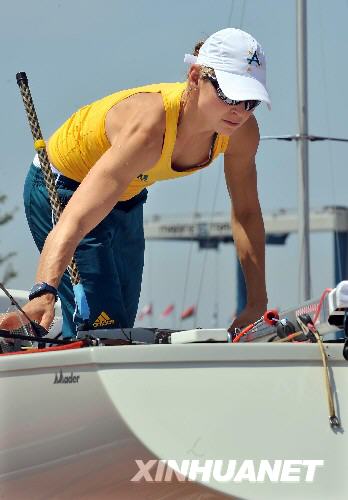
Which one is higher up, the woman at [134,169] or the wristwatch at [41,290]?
the woman at [134,169]

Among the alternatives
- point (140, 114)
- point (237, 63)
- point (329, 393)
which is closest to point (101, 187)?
point (140, 114)

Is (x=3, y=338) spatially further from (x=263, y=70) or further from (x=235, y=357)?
(x=263, y=70)

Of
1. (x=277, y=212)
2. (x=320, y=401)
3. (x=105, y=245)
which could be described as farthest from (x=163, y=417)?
(x=277, y=212)

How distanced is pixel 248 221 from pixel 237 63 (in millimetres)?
1248

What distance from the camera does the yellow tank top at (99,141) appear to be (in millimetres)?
5480

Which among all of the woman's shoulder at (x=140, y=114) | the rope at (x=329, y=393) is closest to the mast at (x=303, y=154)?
the woman's shoulder at (x=140, y=114)

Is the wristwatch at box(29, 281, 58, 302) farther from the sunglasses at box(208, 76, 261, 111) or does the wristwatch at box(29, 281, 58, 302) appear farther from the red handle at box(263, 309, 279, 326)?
the sunglasses at box(208, 76, 261, 111)

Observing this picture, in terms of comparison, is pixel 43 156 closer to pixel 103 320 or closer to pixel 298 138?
pixel 103 320

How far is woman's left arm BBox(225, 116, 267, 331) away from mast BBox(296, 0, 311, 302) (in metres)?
7.88

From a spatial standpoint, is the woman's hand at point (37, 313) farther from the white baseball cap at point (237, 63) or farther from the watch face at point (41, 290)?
the white baseball cap at point (237, 63)

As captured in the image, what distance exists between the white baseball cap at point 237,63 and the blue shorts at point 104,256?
1079 millimetres

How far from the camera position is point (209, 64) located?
537 cm

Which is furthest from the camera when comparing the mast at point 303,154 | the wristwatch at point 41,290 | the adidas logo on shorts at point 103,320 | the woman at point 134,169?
the mast at point 303,154

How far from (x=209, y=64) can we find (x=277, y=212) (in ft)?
157
